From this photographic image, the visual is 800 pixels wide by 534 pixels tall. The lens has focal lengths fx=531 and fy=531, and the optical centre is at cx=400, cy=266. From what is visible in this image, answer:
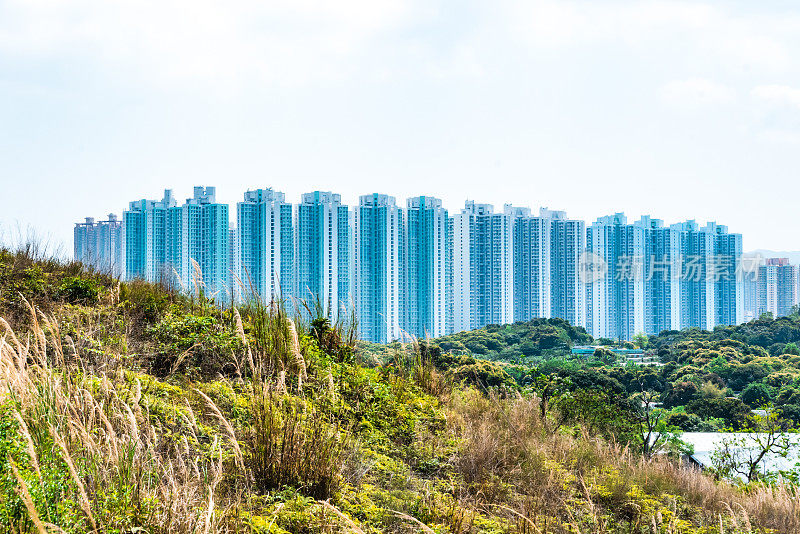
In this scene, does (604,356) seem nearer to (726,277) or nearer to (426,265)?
(426,265)

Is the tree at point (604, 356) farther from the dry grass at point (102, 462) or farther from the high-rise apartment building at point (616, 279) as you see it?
the high-rise apartment building at point (616, 279)

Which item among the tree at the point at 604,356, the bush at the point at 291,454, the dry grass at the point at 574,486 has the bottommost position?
the tree at the point at 604,356

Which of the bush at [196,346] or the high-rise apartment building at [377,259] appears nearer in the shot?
the bush at [196,346]

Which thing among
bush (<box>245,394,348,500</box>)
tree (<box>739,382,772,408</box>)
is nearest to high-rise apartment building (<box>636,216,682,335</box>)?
tree (<box>739,382,772,408</box>)

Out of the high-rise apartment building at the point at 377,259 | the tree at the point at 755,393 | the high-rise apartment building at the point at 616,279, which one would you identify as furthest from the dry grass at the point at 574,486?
the high-rise apartment building at the point at 616,279

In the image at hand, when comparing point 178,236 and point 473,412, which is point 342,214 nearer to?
point 178,236

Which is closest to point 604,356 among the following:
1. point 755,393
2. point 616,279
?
point 755,393

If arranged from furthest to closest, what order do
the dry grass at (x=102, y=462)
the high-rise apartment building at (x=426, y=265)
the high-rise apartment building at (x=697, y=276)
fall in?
1. the high-rise apartment building at (x=697, y=276)
2. the high-rise apartment building at (x=426, y=265)
3. the dry grass at (x=102, y=462)
